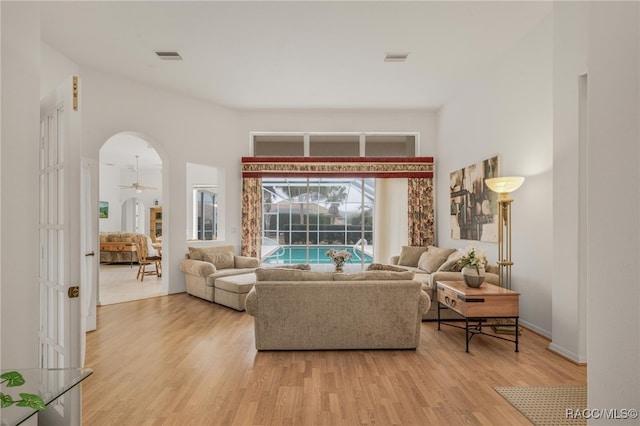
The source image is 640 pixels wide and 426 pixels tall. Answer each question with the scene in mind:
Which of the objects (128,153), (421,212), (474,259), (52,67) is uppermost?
(52,67)

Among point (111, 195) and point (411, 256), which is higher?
point (111, 195)

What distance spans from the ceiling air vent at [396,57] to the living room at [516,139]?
0.95m

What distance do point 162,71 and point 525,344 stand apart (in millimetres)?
6100

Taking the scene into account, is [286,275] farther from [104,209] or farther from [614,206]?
[104,209]

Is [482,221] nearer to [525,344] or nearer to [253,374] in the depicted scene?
[525,344]

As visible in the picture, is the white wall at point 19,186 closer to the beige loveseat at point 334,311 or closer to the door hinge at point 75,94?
the door hinge at point 75,94

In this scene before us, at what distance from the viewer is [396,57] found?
4711 millimetres

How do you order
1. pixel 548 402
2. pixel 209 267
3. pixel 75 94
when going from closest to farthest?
pixel 75 94 → pixel 548 402 → pixel 209 267

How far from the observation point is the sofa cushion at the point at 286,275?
11.1 ft

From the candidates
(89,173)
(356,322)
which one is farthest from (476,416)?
(89,173)

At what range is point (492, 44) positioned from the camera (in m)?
4.35

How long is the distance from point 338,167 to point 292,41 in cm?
314

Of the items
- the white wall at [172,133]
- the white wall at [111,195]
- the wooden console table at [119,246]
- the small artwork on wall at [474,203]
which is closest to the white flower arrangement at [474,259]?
the small artwork on wall at [474,203]

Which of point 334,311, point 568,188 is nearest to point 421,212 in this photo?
point 568,188
